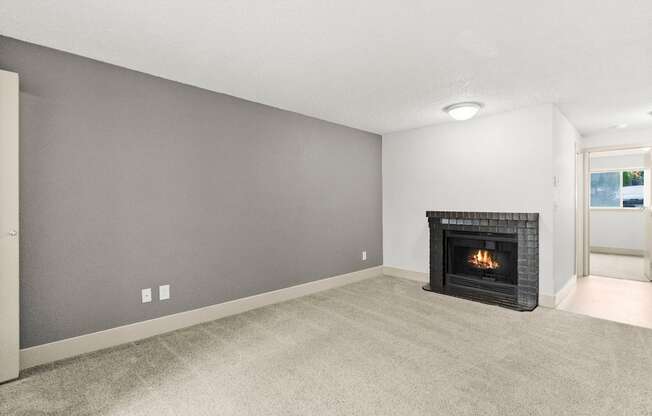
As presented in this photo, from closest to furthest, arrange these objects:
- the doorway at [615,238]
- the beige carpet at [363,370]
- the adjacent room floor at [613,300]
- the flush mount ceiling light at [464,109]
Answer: the beige carpet at [363,370], the adjacent room floor at [613,300], the flush mount ceiling light at [464,109], the doorway at [615,238]

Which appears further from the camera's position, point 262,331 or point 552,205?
point 552,205

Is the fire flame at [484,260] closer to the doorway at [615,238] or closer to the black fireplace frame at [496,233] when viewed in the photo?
the black fireplace frame at [496,233]

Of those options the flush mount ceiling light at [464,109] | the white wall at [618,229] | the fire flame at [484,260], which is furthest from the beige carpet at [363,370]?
the white wall at [618,229]

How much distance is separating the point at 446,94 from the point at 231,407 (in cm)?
333

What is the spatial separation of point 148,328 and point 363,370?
6.28 feet

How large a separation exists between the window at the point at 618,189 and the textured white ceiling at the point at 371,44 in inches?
191

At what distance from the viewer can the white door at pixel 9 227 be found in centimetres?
213

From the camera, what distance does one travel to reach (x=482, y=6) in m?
1.91

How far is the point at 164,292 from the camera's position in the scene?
9.84 ft

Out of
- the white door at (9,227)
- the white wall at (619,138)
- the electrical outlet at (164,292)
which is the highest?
the white wall at (619,138)

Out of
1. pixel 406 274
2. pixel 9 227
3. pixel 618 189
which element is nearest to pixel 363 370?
pixel 9 227

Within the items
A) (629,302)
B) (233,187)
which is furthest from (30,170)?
(629,302)

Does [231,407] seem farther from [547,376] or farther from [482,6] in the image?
[482,6]

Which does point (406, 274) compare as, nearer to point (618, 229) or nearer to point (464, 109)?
point (464, 109)
